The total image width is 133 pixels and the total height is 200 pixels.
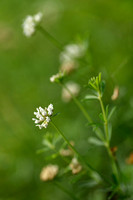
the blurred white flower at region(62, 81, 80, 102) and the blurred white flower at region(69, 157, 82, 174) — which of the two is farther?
the blurred white flower at region(62, 81, 80, 102)

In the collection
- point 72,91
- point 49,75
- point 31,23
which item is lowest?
point 72,91

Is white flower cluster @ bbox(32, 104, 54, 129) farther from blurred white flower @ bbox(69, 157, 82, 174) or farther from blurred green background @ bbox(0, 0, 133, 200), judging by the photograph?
blurred green background @ bbox(0, 0, 133, 200)

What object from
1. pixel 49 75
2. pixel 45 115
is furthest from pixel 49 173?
pixel 49 75

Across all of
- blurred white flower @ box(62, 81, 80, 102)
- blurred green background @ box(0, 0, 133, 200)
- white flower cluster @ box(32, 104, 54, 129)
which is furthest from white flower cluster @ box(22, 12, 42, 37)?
white flower cluster @ box(32, 104, 54, 129)

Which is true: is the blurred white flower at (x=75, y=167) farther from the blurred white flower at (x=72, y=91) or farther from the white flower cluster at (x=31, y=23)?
the white flower cluster at (x=31, y=23)

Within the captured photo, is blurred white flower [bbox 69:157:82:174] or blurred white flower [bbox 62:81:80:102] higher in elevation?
blurred white flower [bbox 62:81:80:102]

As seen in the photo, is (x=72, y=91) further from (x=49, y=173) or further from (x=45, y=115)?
(x=45, y=115)

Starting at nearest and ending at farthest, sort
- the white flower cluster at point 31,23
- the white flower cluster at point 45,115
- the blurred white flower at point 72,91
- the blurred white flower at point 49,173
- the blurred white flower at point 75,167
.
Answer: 1. the white flower cluster at point 45,115
2. the blurred white flower at point 75,167
3. the blurred white flower at point 49,173
4. the white flower cluster at point 31,23
5. the blurred white flower at point 72,91

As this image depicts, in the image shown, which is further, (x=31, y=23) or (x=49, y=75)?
(x=49, y=75)

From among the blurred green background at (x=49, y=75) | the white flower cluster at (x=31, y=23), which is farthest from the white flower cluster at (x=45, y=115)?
the white flower cluster at (x=31, y=23)
